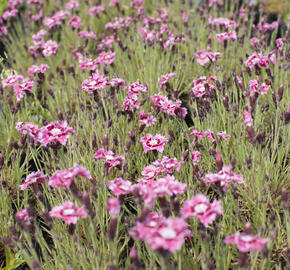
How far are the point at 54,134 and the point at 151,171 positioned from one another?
560mm

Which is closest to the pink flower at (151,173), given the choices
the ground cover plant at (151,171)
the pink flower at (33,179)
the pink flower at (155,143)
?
the ground cover plant at (151,171)

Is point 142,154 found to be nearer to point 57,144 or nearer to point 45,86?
point 57,144

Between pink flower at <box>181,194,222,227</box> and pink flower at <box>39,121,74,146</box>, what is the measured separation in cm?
81

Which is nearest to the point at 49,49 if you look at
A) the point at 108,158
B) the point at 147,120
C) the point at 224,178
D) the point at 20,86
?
the point at 20,86

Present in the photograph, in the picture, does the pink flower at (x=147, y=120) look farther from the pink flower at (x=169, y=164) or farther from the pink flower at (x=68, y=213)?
the pink flower at (x=68, y=213)

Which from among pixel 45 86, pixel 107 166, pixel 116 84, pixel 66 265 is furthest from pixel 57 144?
pixel 45 86

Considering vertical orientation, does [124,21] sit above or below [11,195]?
above

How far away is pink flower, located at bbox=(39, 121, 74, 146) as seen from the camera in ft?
6.37

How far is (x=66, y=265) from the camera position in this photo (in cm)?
179

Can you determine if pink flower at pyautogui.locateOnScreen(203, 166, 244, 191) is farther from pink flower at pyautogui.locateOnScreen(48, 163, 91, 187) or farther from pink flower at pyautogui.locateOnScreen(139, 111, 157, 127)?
pink flower at pyautogui.locateOnScreen(139, 111, 157, 127)

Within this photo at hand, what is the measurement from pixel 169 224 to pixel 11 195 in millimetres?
1698

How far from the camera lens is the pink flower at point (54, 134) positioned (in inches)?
76.5

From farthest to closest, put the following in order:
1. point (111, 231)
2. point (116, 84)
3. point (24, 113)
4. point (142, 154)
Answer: point (24, 113), point (116, 84), point (142, 154), point (111, 231)

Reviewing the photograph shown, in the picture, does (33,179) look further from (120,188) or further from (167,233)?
(167,233)
